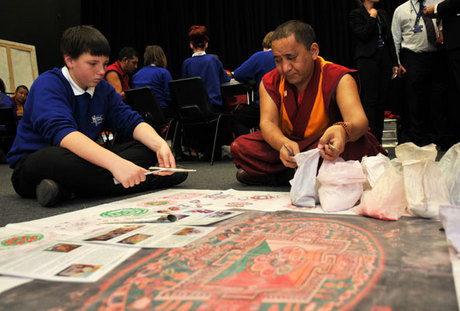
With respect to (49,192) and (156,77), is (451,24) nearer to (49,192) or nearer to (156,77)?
(156,77)

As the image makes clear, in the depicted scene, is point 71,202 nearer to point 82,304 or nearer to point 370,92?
point 82,304

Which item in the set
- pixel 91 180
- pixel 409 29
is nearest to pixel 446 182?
pixel 91 180

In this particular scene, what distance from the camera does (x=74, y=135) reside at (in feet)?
4.48

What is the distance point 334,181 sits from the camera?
1.13 meters

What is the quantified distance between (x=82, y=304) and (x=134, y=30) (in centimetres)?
619

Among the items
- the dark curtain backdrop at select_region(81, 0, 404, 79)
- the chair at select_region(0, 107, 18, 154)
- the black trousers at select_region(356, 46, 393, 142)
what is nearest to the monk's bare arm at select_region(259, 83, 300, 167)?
the black trousers at select_region(356, 46, 393, 142)

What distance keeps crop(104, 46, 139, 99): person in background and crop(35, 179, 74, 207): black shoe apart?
2.01 metres

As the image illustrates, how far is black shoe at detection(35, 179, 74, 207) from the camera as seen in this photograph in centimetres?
146

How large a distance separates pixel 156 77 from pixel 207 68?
485mm

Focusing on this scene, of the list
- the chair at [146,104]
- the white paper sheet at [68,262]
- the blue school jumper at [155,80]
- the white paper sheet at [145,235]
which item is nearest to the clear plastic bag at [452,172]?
the white paper sheet at [145,235]

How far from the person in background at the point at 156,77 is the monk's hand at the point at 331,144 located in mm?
2494

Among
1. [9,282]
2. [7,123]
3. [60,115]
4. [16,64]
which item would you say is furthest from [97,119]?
[16,64]

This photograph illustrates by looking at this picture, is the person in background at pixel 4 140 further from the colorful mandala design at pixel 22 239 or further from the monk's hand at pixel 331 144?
the monk's hand at pixel 331 144

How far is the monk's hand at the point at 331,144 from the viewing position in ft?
3.78
